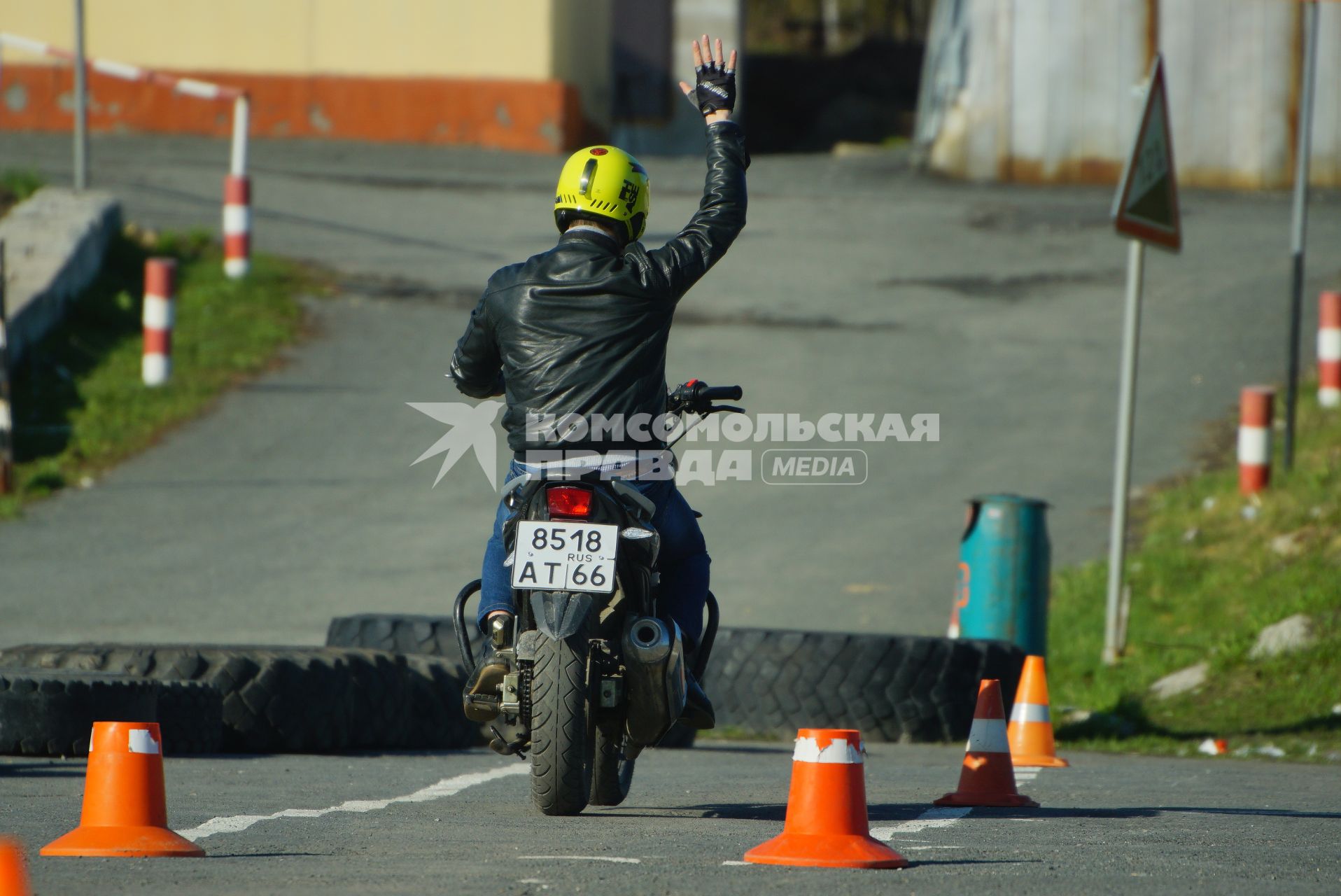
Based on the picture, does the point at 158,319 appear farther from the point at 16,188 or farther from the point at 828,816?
the point at 828,816

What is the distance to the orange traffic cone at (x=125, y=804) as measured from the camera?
15.2 ft

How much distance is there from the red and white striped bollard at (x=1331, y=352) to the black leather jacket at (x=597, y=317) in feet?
29.9

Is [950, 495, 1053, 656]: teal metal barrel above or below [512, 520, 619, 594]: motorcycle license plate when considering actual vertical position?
below

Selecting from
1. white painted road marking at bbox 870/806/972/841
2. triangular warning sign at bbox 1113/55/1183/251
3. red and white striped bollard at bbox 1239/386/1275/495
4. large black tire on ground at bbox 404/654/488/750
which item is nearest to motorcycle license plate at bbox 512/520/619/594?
white painted road marking at bbox 870/806/972/841

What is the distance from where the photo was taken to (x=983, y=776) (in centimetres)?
638

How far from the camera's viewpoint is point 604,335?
5.91 m

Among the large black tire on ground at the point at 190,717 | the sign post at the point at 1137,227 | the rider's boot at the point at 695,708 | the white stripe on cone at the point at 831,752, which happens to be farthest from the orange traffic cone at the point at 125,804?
the sign post at the point at 1137,227

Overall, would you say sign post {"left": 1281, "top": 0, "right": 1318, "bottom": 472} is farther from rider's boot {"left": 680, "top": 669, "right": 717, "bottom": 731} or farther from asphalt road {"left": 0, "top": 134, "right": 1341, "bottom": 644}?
rider's boot {"left": 680, "top": 669, "right": 717, "bottom": 731}

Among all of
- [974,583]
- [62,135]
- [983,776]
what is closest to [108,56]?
[62,135]

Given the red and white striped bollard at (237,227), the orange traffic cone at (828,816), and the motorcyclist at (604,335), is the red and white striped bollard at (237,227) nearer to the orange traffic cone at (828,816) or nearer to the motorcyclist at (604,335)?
the motorcyclist at (604,335)

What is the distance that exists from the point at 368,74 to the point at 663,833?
22.7 m

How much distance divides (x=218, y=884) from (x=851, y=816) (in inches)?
60.2

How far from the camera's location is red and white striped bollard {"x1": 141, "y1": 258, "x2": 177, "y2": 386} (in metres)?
15.0

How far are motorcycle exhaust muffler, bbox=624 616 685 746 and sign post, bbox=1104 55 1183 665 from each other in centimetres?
499
